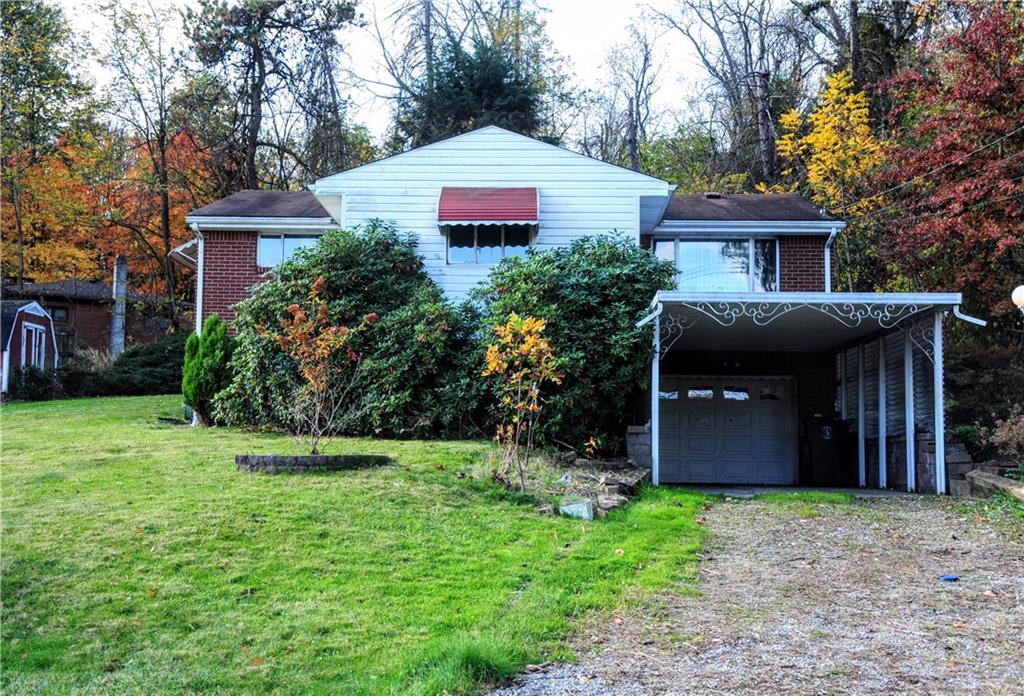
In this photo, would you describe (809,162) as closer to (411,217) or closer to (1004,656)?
(411,217)

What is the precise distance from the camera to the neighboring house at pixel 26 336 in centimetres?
2580

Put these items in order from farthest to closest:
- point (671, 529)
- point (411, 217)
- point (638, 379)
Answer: point (411, 217)
point (638, 379)
point (671, 529)

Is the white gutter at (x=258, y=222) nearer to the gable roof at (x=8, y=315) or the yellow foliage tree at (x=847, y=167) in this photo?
the gable roof at (x=8, y=315)

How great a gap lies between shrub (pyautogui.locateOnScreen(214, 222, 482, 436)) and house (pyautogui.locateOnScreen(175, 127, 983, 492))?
1388 millimetres

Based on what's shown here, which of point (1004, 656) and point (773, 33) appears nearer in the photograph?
point (1004, 656)

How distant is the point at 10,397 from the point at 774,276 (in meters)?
18.4

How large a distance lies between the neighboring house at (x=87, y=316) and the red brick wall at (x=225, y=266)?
1666 cm

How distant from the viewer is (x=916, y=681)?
175 inches

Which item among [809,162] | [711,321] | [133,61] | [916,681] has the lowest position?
[916,681]

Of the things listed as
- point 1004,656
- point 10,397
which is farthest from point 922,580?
point 10,397

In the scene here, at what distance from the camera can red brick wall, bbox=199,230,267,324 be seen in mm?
17438

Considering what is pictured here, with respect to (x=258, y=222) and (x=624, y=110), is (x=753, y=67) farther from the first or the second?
(x=258, y=222)

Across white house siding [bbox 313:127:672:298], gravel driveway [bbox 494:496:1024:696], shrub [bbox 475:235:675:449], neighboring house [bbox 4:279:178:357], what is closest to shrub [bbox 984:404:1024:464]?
gravel driveway [bbox 494:496:1024:696]

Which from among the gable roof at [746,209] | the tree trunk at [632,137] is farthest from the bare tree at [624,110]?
the gable roof at [746,209]
